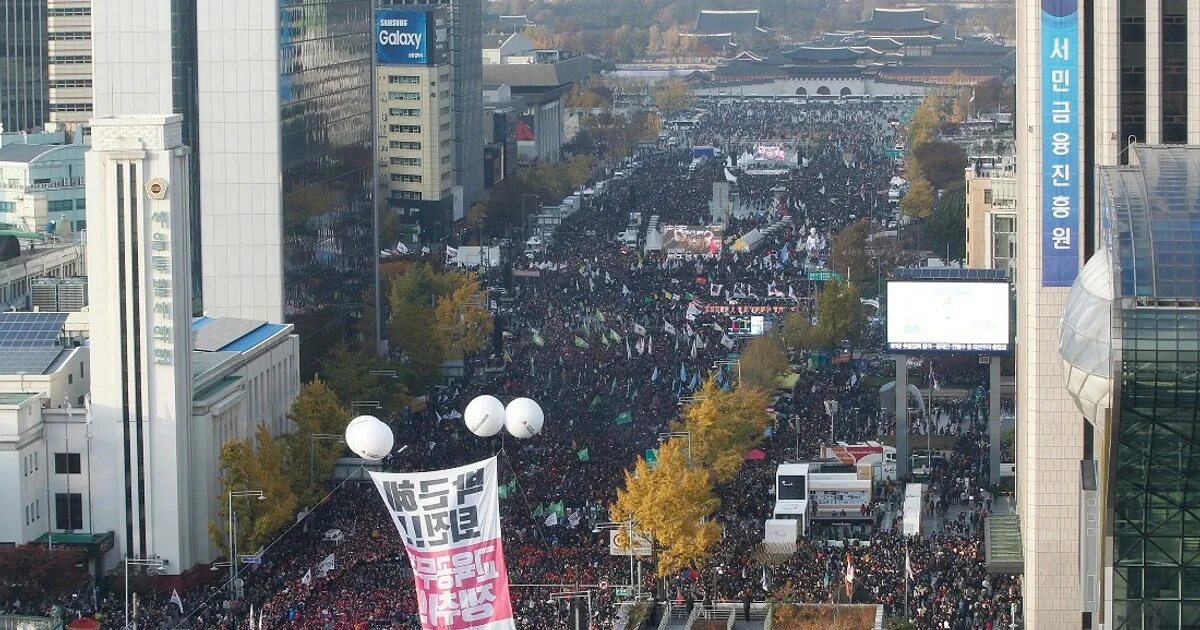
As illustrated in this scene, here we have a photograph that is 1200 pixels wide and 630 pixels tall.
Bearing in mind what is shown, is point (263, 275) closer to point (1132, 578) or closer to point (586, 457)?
point (586, 457)

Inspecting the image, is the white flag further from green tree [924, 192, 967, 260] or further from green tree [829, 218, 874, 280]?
green tree [924, 192, 967, 260]

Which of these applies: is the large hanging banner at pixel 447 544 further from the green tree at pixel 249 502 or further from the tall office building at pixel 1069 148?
the green tree at pixel 249 502

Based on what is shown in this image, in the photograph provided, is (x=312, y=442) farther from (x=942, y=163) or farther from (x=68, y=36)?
(x=942, y=163)

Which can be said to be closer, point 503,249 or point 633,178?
point 503,249

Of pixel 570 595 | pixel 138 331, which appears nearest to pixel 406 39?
pixel 138 331

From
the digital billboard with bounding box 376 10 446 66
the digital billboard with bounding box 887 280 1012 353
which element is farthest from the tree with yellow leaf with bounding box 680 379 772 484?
the digital billboard with bounding box 376 10 446 66

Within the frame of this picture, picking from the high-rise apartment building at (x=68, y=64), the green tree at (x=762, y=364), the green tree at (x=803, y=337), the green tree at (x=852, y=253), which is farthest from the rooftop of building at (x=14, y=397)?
the high-rise apartment building at (x=68, y=64)

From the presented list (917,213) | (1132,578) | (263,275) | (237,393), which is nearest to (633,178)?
(917,213)
